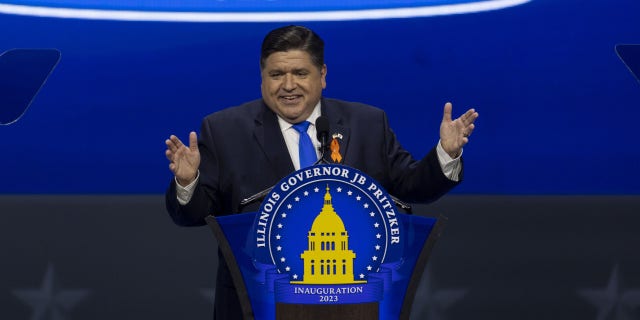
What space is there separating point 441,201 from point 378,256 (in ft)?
5.13

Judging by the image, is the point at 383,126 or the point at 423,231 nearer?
the point at 423,231

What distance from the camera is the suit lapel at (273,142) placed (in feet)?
6.51

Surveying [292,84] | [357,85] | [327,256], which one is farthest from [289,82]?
[357,85]

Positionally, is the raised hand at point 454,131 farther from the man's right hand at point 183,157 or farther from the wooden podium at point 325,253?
the man's right hand at point 183,157

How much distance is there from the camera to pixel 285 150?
2.00 m

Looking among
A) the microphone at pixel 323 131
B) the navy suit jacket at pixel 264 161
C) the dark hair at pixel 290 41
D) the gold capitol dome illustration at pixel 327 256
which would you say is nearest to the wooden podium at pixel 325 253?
the gold capitol dome illustration at pixel 327 256

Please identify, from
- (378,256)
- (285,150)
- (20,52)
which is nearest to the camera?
(378,256)

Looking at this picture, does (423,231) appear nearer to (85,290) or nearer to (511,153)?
(511,153)

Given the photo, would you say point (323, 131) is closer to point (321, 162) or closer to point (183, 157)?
point (321, 162)

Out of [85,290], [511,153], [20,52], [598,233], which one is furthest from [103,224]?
[598,233]

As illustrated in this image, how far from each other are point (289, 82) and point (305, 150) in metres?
0.14

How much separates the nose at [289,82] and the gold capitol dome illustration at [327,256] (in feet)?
1.17

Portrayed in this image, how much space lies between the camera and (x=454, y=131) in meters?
1.95

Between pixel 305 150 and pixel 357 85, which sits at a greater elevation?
pixel 357 85
